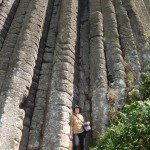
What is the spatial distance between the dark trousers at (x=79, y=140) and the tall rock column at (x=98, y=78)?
53 centimetres

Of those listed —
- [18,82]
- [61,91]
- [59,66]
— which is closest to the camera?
[18,82]

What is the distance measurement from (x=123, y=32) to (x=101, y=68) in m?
3.36

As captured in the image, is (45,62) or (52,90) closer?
(52,90)

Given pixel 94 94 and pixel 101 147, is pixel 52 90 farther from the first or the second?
pixel 101 147

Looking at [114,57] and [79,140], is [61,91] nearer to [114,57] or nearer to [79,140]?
[79,140]

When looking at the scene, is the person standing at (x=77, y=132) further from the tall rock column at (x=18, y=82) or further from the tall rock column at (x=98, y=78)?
the tall rock column at (x=18, y=82)

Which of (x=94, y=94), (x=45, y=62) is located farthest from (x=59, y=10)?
(x=94, y=94)

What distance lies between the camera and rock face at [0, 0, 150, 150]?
33.6ft

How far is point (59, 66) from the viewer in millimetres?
12086

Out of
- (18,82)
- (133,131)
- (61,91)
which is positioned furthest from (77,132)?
(133,131)

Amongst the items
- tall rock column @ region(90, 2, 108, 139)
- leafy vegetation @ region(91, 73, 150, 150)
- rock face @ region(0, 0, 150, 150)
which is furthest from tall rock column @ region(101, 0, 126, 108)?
leafy vegetation @ region(91, 73, 150, 150)

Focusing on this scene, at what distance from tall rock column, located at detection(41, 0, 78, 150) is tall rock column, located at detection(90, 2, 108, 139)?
0.97 m

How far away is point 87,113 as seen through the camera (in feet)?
38.5

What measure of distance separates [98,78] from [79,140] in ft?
9.46
